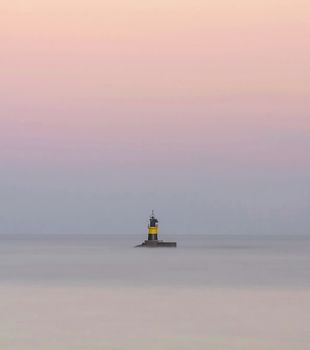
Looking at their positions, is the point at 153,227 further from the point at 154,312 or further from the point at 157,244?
the point at 154,312

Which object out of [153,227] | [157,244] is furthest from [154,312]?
[157,244]

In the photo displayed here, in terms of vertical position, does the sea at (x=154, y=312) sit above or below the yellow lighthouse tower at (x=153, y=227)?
below

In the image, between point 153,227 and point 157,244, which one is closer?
point 153,227

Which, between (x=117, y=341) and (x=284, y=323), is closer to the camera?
(x=117, y=341)

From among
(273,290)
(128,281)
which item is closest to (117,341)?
(273,290)

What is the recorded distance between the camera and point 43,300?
47.6m

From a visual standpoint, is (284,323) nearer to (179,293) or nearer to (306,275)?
(179,293)

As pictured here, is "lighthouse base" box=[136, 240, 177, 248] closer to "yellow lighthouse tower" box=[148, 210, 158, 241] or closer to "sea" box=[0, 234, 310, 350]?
"yellow lighthouse tower" box=[148, 210, 158, 241]

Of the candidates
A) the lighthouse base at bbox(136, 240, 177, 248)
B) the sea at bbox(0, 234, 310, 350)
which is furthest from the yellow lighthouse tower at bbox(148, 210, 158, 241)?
the sea at bbox(0, 234, 310, 350)

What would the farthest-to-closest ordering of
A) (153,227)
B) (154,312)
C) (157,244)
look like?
1. (157,244)
2. (153,227)
3. (154,312)

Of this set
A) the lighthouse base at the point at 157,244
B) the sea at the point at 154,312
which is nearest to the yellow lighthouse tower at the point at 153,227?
the lighthouse base at the point at 157,244

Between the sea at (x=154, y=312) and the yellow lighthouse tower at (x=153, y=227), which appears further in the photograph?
the yellow lighthouse tower at (x=153, y=227)

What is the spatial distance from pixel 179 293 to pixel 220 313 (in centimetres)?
1164

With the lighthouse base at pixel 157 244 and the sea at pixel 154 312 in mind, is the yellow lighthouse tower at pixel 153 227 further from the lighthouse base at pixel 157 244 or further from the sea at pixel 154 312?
the sea at pixel 154 312
